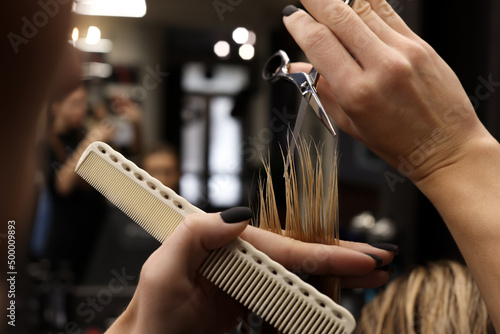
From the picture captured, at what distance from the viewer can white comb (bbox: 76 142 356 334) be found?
1.26 ft

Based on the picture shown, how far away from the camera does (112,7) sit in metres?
1.78

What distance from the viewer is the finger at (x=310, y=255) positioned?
0.45 meters

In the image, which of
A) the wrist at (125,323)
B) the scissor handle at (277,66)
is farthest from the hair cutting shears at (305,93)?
the wrist at (125,323)

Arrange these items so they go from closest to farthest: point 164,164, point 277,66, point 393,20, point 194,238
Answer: point 194,238
point 393,20
point 277,66
point 164,164

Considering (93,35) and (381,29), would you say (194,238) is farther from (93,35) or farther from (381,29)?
(93,35)

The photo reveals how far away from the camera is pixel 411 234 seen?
5.84ft

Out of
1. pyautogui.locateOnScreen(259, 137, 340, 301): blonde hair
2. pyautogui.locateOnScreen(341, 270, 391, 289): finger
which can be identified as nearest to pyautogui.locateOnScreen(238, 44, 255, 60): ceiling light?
pyautogui.locateOnScreen(259, 137, 340, 301): blonde hair

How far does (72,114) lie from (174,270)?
4.32 feet

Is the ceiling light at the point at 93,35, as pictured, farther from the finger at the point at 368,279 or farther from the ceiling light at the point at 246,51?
the finger at the point at 368,279

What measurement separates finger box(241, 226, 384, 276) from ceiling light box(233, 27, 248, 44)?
1.56 metres

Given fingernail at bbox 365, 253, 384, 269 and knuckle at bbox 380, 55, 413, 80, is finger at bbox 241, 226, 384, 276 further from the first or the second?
knuckle at bbox 380, 55, 413, 80

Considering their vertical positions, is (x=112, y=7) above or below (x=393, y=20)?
above

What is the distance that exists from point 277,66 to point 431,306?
383 mm

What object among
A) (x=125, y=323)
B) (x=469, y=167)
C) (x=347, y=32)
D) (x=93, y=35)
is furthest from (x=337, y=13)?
(x=93, y=35)
